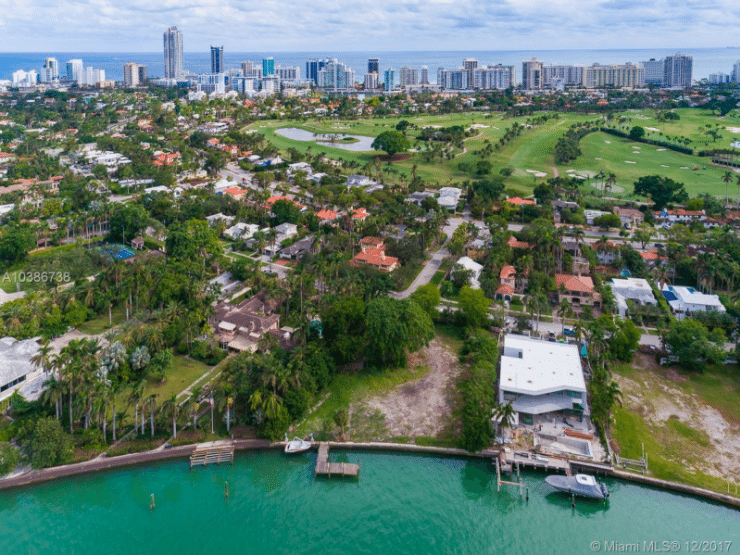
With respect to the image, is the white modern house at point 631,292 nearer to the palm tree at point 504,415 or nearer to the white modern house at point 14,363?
the palm tree at point 504,415

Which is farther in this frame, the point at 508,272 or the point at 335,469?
the point at 508,272

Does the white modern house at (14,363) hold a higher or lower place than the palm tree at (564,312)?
lower

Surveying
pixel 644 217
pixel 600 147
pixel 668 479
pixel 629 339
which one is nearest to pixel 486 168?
pixel 644 217

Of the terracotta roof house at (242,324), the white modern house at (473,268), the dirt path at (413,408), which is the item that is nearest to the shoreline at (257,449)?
the dirt path at (413,408)

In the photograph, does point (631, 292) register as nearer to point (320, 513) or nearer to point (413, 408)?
point (413, 408)

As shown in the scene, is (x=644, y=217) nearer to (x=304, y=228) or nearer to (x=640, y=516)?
(x=304, y=228)

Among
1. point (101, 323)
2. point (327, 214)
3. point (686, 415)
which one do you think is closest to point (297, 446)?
point (101, 323)
